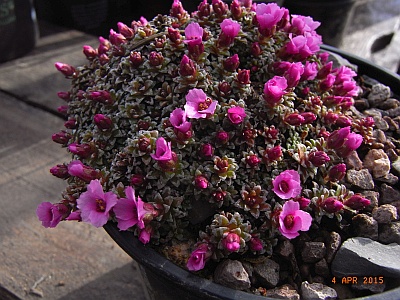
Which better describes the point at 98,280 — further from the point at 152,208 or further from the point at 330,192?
the point at 330,192

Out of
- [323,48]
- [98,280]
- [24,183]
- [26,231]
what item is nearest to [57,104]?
[24,183]

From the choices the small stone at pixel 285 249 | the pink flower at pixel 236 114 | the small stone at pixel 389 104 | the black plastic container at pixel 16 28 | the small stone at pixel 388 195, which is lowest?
the black plastic container at pixel 16 28

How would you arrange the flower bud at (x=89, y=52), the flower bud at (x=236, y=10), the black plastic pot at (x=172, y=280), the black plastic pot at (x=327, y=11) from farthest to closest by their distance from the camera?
1. the black plastic pot at (x=327, y=11)
2. the flower bud at (x=89, y=52)
3. the flower bud at (x=236, y=10)
4. the black plastic pot at (x=172, y=280)

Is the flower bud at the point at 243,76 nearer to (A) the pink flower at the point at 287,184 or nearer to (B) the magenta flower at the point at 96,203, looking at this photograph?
(A) the pink flower at the point at 287,184

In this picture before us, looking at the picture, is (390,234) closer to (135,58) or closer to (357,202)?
(357,202)

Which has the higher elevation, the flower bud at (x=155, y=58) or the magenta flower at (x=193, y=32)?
the magenta flower at (x=193, y=32)

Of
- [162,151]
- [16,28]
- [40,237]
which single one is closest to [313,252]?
[162,151]

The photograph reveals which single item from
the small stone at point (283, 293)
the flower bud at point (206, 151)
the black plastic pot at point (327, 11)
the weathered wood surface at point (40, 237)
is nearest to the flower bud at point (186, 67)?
the flower bud at point (206, 151)
